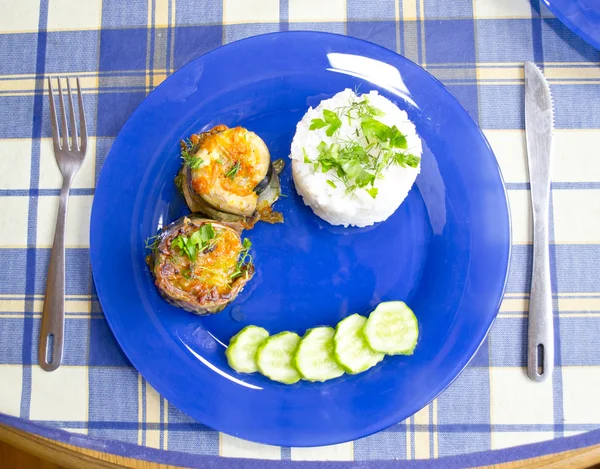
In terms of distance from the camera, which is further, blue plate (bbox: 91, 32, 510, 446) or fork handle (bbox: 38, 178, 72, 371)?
fork handle (bbox: 38, 178, 72, 371)

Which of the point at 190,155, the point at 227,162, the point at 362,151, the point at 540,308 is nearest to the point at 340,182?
the point at 362,151

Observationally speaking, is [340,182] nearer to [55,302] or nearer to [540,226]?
[540,226]

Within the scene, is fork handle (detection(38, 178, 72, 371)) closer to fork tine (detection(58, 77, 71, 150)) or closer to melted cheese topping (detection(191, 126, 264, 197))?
fork tine (detection(58, 77, 71, 150))

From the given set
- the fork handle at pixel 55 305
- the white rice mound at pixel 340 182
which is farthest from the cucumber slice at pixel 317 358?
the fork handle at pixel 55 305

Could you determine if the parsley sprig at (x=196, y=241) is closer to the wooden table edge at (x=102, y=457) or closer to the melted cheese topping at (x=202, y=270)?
the melted cheese topping at (x=202, y=270)

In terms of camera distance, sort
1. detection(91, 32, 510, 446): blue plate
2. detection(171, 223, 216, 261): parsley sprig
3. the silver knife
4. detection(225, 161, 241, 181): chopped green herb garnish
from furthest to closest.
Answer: the silver knife < detection(91, 32, 510, 446): blue plate < detection(225, 161, 241, 181): chopped green herb garnish < detection(171, 223, 216, 261): parsley sprig

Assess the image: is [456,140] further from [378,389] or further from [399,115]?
[378,389]

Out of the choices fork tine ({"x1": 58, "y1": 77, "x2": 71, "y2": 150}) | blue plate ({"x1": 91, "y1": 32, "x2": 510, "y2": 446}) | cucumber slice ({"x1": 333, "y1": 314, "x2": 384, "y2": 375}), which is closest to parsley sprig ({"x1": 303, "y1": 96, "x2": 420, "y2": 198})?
blue plate ({"x1": 91, "y1": 32, "x2": 510, "y2": 446})
